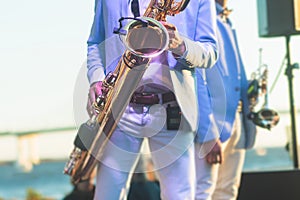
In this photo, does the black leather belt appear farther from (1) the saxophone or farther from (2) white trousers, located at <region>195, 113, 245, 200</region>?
(2) white trousers, located at <region>195, 113, 245, 200</region>

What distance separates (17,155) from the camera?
2916mm

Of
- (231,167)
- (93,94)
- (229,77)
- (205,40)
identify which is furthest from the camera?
(231,167)

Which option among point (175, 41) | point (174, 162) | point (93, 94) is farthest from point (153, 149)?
point (175, 41)

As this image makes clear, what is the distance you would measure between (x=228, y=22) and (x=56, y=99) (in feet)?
2.39

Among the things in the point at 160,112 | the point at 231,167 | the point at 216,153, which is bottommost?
the point at 231,167

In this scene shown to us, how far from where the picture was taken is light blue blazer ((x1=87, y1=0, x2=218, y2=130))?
5.65 ft

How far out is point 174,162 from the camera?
5.70 ft

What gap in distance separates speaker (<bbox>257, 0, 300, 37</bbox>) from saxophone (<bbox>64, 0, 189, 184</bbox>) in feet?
4.30

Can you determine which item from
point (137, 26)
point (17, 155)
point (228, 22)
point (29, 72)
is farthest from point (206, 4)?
point (17, 155)

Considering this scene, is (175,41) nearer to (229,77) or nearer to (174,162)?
(174,162)

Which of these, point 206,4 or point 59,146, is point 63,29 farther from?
point 206,4

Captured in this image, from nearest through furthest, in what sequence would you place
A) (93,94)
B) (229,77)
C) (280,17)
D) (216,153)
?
1. (93,94)
2. (216,153)
3. (229,77)
4. (280,17)

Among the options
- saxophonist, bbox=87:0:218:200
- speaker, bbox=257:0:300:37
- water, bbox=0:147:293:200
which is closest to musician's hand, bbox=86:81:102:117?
saxophonist, bbox=87:0:218:200

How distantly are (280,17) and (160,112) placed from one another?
4.69 ft
